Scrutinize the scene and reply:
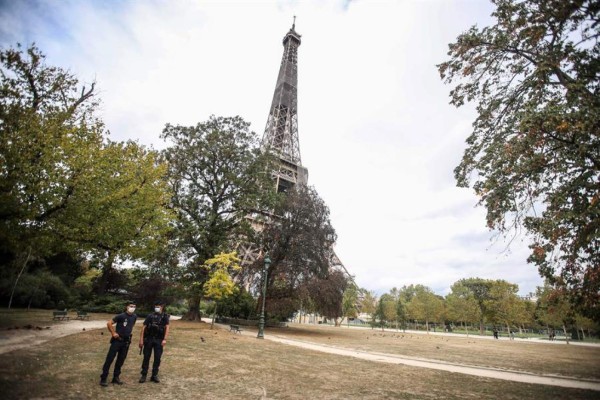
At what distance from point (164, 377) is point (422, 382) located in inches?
254

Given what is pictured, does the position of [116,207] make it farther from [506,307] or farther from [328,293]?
[506,307]

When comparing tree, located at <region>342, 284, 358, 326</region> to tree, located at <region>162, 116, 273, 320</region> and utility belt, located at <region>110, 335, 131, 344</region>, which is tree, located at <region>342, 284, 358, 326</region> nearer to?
tree, located at <region>162, 116, 273, 320</region>

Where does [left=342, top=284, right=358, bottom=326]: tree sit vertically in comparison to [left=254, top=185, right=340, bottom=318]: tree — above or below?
below

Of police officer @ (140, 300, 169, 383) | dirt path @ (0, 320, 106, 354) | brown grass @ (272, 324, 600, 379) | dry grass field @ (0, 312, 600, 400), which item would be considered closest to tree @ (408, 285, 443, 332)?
A: brown grass @ (272, 324, 600, 379)

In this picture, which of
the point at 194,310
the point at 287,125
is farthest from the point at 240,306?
the point at 287,125

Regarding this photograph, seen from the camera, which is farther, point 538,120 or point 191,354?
point 191,354

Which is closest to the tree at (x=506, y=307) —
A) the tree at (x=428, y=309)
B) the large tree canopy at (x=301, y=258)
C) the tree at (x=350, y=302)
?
the tree at (x=428, y=309)

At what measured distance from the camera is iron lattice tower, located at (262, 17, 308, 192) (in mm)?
48656

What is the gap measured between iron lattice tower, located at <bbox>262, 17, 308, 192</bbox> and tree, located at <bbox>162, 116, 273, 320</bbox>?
21.0 metres

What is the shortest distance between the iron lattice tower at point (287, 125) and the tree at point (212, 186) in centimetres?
2100

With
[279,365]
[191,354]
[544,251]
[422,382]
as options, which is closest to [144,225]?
[191,354]

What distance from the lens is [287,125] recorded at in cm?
5469

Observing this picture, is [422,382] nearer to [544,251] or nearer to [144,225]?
[544,251]

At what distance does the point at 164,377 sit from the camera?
23.3ft
